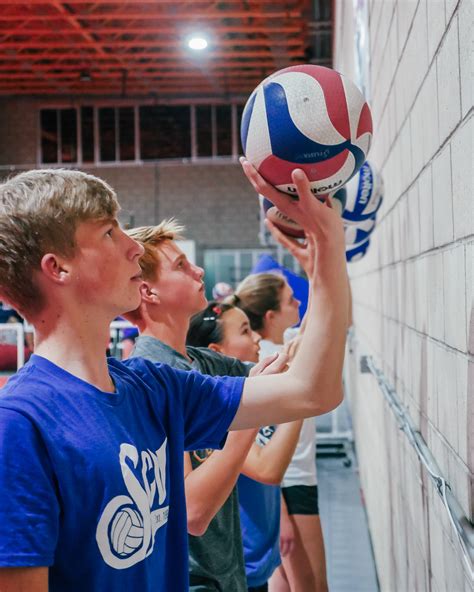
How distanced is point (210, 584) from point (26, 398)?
103cm

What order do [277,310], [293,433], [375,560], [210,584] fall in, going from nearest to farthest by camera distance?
1. [210,584]
2. [293,433]
3. [277,310]
4. [375,560]

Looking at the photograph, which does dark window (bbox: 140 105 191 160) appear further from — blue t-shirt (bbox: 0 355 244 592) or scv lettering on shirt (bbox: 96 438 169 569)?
scv lettering on shirt (bbox: 96 438 169 569)

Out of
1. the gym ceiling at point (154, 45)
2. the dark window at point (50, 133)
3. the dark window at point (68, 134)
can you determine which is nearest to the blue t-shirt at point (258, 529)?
the gym ceiling at point (154, 45)

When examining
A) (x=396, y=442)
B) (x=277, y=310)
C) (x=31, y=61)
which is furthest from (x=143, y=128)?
(x=396, y=442)

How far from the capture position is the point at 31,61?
13.5m

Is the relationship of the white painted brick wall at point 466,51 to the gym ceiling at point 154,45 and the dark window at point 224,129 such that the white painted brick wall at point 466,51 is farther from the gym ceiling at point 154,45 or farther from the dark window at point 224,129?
the dark window at point 224,129

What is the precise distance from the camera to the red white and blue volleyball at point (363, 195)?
2.68 meters

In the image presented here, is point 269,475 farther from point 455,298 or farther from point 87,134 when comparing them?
point 87,134

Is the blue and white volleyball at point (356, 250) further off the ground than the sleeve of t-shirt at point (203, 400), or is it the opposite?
the blue and white volleyball at point (356, 250)

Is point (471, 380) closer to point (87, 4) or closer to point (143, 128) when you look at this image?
point (87, 4)

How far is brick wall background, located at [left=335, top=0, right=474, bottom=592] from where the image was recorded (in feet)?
4.14

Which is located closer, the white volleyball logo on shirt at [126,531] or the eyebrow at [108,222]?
the white volleyball logo on shirt at [126,531]

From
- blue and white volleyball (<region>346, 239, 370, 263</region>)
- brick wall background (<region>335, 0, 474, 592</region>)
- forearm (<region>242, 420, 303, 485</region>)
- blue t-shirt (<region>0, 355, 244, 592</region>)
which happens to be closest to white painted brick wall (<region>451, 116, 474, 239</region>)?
brick wall background (<region>335, 0, 474, 592</region>)

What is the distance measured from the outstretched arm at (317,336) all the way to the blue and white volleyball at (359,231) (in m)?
1.51
